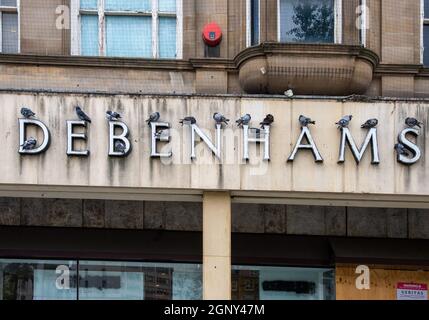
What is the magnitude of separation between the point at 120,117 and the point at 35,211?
2864 mm

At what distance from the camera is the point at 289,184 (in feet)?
31.7

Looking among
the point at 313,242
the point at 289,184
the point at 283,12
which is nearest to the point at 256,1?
the point at 283,12

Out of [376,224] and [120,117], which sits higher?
[120,117]

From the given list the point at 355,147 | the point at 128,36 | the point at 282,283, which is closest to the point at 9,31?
the point at 128,36

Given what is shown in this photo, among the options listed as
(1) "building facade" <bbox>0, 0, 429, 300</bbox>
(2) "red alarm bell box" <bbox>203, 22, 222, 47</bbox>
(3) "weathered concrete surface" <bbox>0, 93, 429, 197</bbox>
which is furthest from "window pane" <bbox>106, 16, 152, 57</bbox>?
(3) "weathered concrete surface" <bbox>0, 93, 429, 197</bbox>

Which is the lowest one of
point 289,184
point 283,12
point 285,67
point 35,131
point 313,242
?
point 313,242

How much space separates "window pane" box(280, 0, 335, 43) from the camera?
436 inches

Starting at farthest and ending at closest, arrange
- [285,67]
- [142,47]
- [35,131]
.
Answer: [142,47] < [285,67] < [35,131]

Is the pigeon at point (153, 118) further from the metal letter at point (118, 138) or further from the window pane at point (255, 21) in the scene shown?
the window pane at point (255, 21)

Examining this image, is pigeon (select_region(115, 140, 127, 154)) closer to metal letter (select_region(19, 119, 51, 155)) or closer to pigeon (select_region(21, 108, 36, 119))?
metal letter (select_region(19, 119, 51, 155))

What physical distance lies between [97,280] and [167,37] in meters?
4.20

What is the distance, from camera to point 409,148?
31.9 feet

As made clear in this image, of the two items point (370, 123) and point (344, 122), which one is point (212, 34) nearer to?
point (344, 122)

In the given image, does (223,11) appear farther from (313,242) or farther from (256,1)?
(313,242)
